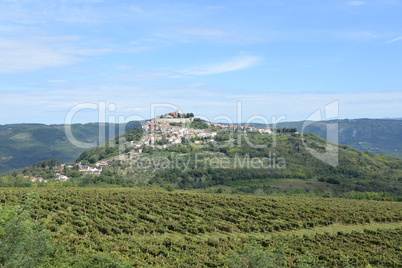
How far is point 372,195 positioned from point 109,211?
57.9 m

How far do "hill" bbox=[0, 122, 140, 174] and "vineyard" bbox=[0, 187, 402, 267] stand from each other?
8741 cm

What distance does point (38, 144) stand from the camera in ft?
489

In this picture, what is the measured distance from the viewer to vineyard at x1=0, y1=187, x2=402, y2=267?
16.6 m

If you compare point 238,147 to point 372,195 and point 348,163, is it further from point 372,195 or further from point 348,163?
point 372,195

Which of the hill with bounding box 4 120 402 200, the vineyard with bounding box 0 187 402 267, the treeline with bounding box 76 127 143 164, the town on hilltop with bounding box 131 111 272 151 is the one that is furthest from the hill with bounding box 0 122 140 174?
the vineyard with bounding box 0 187 402 267

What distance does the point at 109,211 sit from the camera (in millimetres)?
27156

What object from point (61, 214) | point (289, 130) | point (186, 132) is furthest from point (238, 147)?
point (61, 214)

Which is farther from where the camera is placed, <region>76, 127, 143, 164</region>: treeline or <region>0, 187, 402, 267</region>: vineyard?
<region>76, 127, 143, 164</region>: treeline

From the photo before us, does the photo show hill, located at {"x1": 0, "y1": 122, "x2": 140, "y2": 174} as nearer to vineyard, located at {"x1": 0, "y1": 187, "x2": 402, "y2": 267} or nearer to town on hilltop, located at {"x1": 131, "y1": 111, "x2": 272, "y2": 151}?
town on hilltop, located at {"x1": 131, "y1": 111, "x2": 272, "y2": 151}

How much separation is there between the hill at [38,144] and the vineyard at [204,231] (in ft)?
287

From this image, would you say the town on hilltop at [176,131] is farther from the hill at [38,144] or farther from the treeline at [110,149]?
the hill at [38,144]

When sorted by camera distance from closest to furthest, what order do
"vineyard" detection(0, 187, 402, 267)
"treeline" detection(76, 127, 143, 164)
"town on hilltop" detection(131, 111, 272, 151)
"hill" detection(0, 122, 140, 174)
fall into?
"vineyard" detection(0, 187, 402, 267), "treeline" detection(76, 127, 143, 164), "town on hilltop" detection(131, 111, 272, 151), "hill" detection(0, 122, 140, 174)

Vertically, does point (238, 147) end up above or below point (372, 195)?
above

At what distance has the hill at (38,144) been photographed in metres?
131
